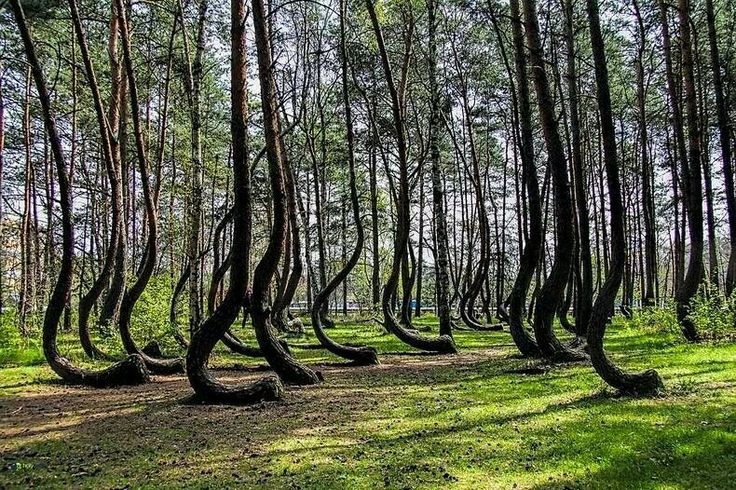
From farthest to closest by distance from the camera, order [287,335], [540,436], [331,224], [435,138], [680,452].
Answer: [331,224] → [287,335] → [435,138] → [540,436] → [680,452]

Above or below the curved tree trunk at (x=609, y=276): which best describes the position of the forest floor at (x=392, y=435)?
below

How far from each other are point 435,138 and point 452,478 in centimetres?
1428

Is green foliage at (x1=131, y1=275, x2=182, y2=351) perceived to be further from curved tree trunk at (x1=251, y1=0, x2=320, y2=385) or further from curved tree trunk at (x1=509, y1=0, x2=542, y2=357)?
curved tree trunk at (x1=509, y1=0, x2=542, y2=357)

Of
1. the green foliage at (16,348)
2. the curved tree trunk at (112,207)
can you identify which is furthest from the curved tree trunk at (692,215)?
the green foliage at (16,348)

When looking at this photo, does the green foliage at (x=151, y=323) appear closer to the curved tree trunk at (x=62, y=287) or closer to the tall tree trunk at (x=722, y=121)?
the curved tree trunk at (x=62, y=287)

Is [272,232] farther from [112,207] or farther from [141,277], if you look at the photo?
[112,207]

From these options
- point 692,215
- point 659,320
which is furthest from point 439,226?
point 659,320

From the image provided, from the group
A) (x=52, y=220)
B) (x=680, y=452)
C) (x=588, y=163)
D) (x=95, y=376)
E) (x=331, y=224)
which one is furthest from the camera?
(x=331, y=224)

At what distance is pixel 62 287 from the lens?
905 cm

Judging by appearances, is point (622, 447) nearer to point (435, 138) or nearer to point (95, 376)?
point (95, 376)

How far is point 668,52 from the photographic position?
14.8 metres

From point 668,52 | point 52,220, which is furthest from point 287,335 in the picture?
point 668,52

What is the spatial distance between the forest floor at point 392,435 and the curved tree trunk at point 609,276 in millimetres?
294

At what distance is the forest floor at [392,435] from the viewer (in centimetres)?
457
